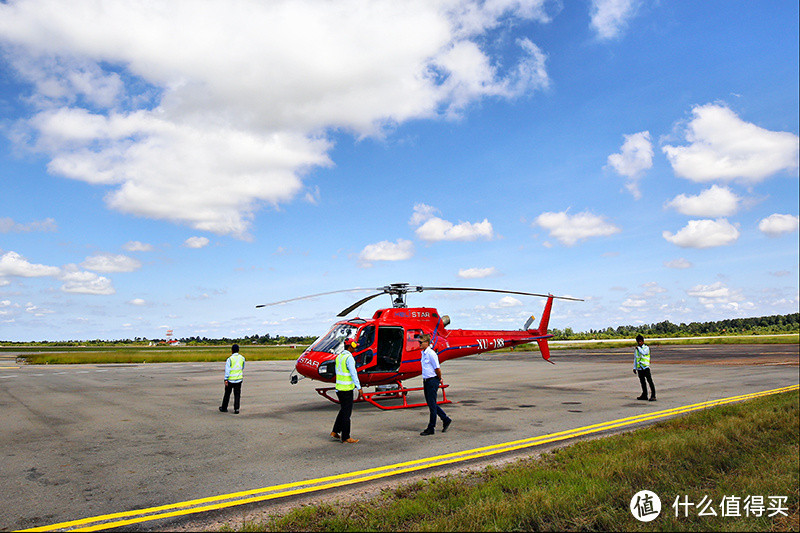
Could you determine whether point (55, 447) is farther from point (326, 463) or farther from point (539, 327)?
point (539, 327)

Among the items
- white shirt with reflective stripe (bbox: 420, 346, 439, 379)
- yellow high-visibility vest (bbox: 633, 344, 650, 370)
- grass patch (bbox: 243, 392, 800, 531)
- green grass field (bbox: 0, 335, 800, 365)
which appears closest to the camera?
grass patch (bbox: 243, 392, 800, 531)

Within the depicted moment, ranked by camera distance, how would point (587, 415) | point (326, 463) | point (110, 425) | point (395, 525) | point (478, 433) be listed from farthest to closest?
point (587, 415)
point (110, 425)
point (478, 433)
point (326, 463)
point (395, 525)

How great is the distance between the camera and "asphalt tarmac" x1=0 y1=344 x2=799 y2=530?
6.54m

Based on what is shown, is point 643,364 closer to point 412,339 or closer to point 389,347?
point 412,339

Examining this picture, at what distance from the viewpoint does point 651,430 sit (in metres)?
9.46

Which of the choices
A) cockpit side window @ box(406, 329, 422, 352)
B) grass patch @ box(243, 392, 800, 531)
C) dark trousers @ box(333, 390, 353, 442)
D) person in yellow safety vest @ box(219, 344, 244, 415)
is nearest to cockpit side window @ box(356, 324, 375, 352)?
cockpit side window @ box(406, 329, 422, 352)

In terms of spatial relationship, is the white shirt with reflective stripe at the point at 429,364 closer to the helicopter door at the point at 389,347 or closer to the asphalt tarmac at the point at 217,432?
the asphalt tarmac at the point at 217,432

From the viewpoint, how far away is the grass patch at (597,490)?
5.10 m

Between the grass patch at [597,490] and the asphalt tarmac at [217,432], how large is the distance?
1727mm

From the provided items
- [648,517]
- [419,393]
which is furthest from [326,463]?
[419,393]

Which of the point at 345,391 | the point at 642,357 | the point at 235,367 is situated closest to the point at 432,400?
the point at 345,391

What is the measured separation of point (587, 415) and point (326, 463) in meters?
7.48

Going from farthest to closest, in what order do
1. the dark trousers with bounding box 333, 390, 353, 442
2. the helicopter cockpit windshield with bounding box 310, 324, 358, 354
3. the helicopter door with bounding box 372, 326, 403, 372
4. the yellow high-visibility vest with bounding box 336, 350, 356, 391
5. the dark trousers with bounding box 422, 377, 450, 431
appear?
the helicopter door with bounding box 372, 326, 403, 372 < the helicopter cockpit windshield with bounding box 310, 324, 358, 354 < the dark trousers with bounding box 422, 377, 450, 431 < the yellow high-visibility vest with bounding box 336, 350, 356, 391 < the dark trousers with bounding box 333, 390, 353, 442

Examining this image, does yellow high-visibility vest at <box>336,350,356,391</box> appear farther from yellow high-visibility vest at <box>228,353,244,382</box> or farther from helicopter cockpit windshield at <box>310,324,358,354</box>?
yellow high-visibility vest at <box>228,353,244,382</box>
